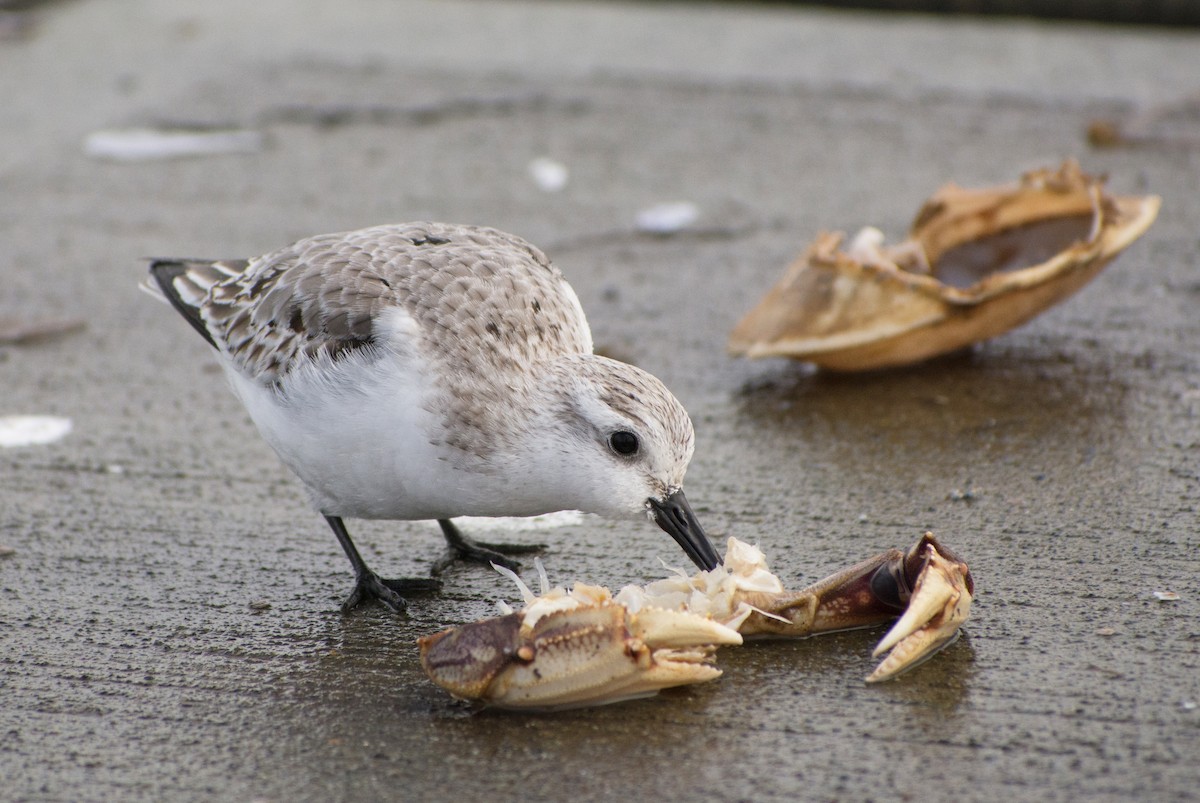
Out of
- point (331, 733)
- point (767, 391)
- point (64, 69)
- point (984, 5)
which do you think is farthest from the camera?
point (984, 5)

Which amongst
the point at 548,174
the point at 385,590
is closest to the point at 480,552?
the point at 385,590

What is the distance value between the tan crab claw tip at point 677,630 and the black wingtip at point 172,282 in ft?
6.41

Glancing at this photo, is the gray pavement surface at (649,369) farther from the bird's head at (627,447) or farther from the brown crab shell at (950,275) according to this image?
the bird's head at (627,447)

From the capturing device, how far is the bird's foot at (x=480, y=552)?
4016 millimetres

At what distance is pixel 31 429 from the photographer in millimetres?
4727

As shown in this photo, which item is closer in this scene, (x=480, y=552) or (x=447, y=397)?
(x=447, y=397)

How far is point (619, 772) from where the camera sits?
111 inches

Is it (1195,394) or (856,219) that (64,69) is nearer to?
(856,219)

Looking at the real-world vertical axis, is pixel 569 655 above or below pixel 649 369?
above

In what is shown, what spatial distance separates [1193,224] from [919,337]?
202 centimetres

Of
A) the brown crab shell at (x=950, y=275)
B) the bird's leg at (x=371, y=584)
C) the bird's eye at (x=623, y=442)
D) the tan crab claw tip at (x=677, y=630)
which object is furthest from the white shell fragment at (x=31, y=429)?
the tan crab claw tip at (x=677, y=630)

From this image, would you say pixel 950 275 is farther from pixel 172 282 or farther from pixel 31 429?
pixel 31 429

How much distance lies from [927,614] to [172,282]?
8.79 ft

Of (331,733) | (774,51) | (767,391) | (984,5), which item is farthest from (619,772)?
(984,5)
